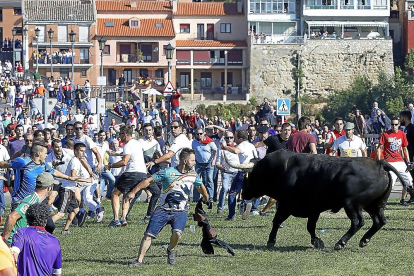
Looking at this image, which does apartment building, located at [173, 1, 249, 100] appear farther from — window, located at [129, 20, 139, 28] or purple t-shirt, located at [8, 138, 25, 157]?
purple t-shirt, located at [8, 138, 25, 157]

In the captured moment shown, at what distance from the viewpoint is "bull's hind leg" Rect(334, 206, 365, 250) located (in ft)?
49.5

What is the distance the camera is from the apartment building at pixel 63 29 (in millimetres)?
95000

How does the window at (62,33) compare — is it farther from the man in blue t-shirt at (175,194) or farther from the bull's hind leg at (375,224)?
the man in blue t-shirt at (175,194)

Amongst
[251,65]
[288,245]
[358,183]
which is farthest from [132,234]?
[251,65]

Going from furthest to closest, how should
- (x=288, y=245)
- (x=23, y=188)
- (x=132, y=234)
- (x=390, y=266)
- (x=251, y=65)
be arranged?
(x=251, y=65), (x=132, y=234), (x=288, y=245), (x=23, y=188), (x=390, y=266)

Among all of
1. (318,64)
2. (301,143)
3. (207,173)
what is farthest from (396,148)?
(318,64)

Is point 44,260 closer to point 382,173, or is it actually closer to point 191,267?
point 191,267

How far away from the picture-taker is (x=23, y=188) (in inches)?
585

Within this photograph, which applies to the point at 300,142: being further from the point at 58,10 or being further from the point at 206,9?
the point at 206,9

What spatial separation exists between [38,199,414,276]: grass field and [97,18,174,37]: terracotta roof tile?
265 feet

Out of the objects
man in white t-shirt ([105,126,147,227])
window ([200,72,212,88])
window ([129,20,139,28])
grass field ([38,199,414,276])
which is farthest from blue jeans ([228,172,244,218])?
window ([129,20,139,28])

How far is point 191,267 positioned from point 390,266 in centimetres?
261

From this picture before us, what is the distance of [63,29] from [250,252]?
8382 centimetres

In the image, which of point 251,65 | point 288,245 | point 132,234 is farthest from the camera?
point 251,65
